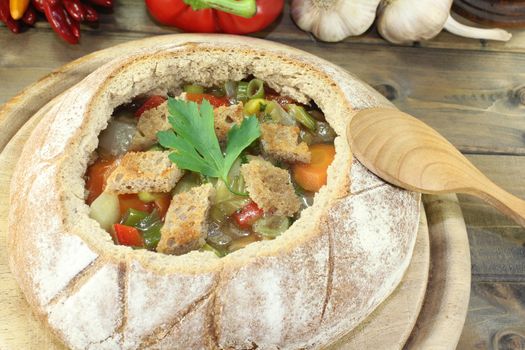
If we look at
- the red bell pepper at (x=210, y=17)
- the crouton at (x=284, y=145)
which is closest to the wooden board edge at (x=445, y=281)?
the crouton at (x=284, y=145)

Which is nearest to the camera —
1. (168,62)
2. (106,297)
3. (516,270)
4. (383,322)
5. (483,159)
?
(106,297)

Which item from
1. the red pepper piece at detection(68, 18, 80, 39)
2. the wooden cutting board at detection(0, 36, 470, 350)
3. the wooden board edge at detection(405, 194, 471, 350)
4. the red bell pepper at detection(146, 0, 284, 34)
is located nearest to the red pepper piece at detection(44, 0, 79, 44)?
the red pepper piece at detection(68, 18, 80, 39)

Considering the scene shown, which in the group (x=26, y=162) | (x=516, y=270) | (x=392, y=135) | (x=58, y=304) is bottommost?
(x=516, y=270)

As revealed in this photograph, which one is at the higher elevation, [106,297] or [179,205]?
[179,205]

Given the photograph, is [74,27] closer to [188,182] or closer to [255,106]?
[255,106]

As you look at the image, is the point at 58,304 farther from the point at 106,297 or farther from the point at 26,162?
the point at 26,162

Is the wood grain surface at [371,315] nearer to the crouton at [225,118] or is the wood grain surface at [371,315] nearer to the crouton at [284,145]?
the crouton at [284,145]

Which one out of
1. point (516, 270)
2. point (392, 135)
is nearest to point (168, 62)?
point (392, 135)
